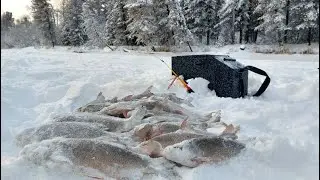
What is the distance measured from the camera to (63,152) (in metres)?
2.06

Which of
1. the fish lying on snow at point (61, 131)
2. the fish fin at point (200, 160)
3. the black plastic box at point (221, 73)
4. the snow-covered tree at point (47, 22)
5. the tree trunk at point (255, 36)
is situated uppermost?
the snow-covered tree at point (47, 22)

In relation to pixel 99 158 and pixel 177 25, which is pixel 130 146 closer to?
pixel 99 158

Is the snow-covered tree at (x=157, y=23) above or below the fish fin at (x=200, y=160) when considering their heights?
above

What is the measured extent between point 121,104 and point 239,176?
1494 millimetres

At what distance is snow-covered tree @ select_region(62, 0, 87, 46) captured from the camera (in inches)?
148

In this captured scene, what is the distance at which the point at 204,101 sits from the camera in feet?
12.8

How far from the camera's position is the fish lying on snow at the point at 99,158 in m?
1.93

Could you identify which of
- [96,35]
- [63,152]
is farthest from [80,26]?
[63,152]

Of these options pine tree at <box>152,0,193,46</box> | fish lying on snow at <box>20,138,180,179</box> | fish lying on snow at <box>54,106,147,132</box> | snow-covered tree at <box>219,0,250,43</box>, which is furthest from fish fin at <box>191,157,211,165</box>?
pine tree at <box>152,0,193,46</box>

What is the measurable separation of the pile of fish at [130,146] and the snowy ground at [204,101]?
2.6 inches

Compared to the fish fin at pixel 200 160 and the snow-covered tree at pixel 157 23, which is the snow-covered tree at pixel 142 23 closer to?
the snow-covered tree at pixel 157 23

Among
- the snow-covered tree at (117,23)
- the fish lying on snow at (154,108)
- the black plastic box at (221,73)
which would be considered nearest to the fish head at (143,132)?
the fish lying on snow at (154,108)

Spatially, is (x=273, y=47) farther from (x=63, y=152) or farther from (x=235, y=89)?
(x=63, y=152)

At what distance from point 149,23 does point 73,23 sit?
148cm
